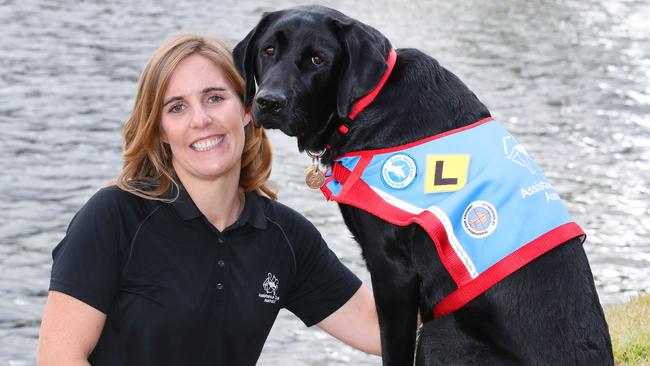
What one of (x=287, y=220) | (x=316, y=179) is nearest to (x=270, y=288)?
(x=287, y=220)

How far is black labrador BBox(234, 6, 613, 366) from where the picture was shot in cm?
288

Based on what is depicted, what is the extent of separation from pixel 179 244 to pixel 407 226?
88 centimetres

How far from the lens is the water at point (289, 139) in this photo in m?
6.64

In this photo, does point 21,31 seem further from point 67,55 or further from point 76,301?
point 76,301

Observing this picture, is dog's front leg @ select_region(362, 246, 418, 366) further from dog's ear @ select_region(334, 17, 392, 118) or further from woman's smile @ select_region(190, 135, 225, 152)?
woman's smile @ select_region(190, 135, 225, 152)

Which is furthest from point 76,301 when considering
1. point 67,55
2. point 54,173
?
point 67,55

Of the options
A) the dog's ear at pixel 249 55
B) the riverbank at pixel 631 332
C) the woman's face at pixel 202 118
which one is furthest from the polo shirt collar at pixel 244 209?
the riverbank at pixel 631 332

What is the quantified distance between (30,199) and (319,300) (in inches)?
169

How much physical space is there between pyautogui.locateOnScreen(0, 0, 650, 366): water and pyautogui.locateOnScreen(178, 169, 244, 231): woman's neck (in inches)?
43.4

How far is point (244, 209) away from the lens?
373 cm

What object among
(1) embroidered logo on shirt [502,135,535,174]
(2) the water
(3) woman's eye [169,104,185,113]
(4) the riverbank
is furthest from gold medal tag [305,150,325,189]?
(4) the riverbank

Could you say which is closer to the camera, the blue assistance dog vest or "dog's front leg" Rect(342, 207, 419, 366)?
the blue assistance dog vest

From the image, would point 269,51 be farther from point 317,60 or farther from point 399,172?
point 399,172

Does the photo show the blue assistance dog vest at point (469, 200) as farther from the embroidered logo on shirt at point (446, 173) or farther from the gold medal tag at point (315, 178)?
the gold medal tag at point (315, 178)
